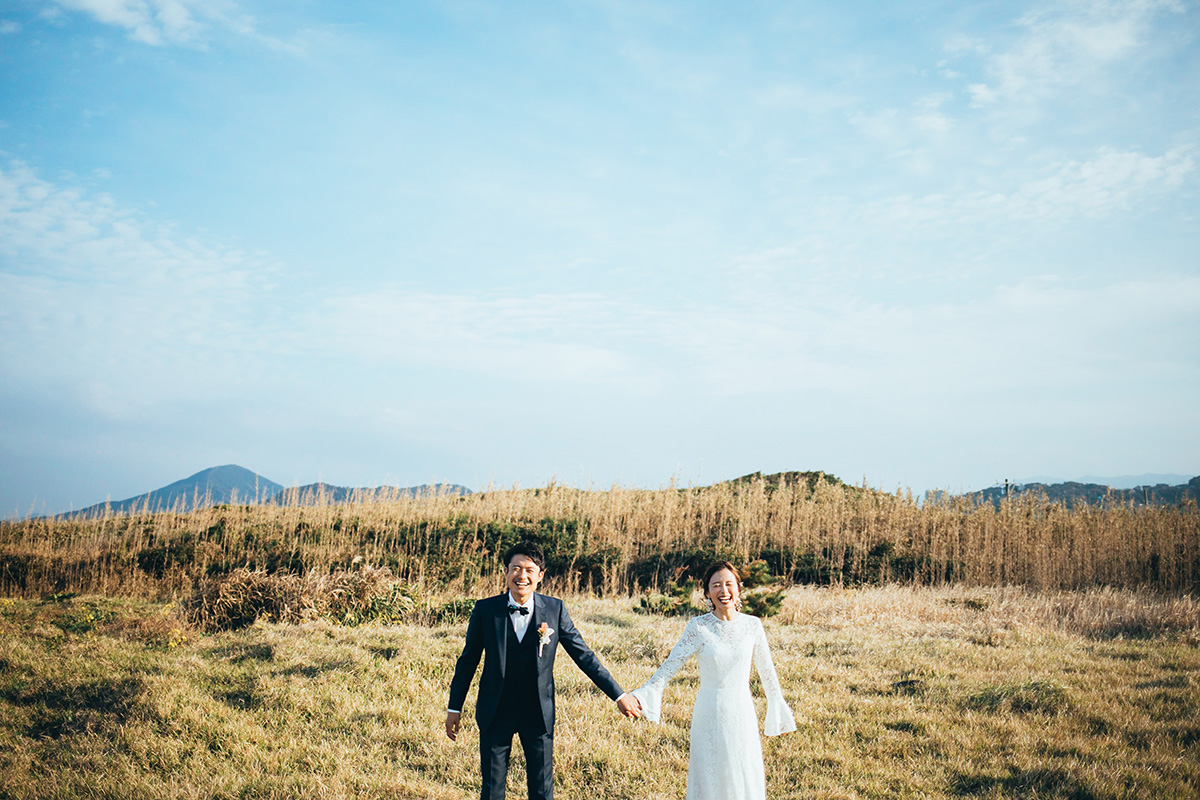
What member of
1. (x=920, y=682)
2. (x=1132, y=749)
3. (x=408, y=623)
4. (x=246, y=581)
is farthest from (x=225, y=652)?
(x=1132, y=749)

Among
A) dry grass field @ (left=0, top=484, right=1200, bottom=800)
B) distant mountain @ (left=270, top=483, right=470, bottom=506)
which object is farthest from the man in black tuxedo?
distant mountain @ (left=270, top=483, right=470, bottom=506)

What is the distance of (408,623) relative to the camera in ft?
31.0

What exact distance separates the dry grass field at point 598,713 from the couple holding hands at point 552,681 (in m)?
1.45

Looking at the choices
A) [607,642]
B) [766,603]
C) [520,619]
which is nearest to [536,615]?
[520,619]

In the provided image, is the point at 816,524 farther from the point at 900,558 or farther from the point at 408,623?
the point at 408,623

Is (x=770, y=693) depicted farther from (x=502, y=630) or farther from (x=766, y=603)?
(x=766, y=603)

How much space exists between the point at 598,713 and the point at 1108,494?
13329mm

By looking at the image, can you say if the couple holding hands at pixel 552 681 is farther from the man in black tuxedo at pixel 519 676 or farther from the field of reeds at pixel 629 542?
→ the field of reeds at pixel 629 542

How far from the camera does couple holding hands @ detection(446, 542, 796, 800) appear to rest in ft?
11.0

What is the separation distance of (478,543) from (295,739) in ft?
26.2

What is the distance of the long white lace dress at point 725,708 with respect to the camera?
3326 millimetres

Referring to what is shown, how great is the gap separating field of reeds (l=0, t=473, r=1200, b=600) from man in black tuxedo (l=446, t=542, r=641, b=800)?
314 inches

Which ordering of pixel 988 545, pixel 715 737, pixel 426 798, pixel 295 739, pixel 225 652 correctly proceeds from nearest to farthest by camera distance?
pixel 715 737 → pixel 426 798 → pixel 295 739 → pixel 225 652 → pixel 988 545

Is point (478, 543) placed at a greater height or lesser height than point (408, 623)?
greater
